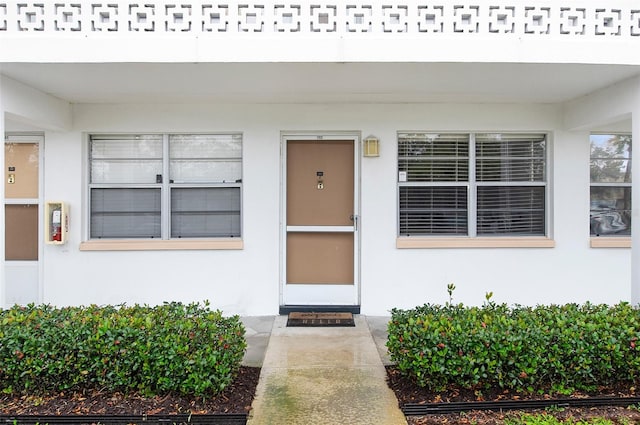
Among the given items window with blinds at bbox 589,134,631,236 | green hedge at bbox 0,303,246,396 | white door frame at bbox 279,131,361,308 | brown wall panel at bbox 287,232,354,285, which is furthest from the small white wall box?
window with blinds at bbox 589,134,631,236

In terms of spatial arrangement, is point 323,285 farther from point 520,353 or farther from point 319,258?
point 520,353

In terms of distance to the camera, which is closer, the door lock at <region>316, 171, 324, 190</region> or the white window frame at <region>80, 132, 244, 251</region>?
the white window frame at <region>80, 132, 244, 251</region>

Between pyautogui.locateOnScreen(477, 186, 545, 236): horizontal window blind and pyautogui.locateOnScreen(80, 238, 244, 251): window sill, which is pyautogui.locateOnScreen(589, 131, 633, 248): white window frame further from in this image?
pyautogui.locateOnScreen(80, 238, 244, 251): window sill

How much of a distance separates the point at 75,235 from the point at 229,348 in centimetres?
357

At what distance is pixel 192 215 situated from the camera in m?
5.84

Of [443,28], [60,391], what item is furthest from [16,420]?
[443,28]

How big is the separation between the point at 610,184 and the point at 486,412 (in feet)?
14.6

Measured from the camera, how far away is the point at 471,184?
586 centimetres

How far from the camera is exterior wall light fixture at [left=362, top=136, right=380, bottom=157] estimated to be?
568 centimetres

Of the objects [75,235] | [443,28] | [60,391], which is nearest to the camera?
[60,391]

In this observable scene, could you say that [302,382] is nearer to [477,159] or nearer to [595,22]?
[477,159]

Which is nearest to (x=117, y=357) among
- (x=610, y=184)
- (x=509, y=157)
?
(x=509, y=157)

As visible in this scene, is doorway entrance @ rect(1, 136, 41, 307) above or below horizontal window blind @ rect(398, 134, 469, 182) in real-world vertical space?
below

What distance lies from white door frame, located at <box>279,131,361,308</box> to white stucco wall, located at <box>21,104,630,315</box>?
3.5 inches
